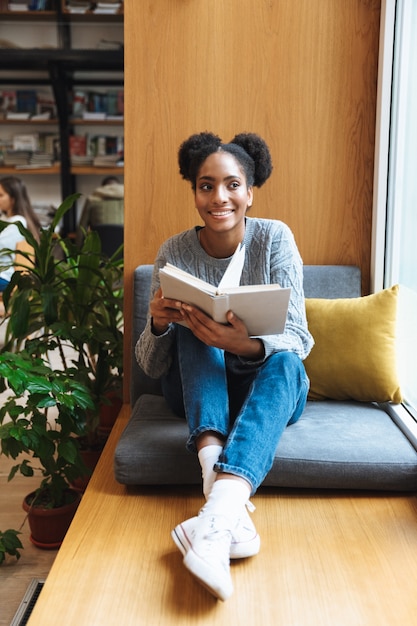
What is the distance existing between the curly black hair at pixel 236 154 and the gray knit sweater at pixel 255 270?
15 cm

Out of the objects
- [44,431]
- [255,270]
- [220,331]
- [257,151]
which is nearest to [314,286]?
[255,270]

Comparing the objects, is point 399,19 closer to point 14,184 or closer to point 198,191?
point 198,191

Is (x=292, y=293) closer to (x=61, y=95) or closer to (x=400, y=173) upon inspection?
(x=400, y=173)

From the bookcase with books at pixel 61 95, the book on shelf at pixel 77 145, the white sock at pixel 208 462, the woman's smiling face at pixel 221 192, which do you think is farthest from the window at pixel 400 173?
the book on shelf at pixel 77 145

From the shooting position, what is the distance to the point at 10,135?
255 inches

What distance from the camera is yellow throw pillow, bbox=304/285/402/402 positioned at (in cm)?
221

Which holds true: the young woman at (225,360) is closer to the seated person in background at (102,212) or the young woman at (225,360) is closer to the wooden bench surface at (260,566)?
the wooden bench surface at (260,566)

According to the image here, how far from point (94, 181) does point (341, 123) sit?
435 centimetres

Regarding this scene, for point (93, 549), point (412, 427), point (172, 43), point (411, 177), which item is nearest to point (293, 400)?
point (412, 427)

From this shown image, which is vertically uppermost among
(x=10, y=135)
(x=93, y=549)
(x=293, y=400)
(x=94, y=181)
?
(x=10, y=135)

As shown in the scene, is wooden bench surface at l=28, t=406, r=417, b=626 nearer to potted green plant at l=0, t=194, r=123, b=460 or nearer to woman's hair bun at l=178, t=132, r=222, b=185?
potted green plant at l=0, t=194, r=123, b=460

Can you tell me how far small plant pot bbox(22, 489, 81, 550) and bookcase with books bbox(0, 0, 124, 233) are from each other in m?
4.48

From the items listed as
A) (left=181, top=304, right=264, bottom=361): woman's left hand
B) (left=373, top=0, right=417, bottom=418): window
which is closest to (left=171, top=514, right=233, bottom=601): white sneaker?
(left=181, top=304, right=264, bottom=361): woman's left hand

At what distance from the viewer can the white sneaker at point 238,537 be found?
152cm
